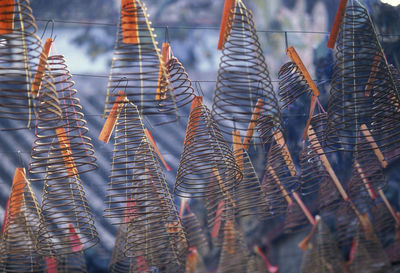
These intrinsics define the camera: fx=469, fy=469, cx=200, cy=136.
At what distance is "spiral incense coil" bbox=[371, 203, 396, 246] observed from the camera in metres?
6.57

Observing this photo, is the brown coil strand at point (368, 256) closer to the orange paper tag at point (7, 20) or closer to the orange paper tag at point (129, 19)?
the orange paper tag at point (129, 19)

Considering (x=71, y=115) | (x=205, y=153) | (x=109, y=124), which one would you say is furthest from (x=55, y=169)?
(x=205, y=153)

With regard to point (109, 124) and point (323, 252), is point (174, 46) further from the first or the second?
point (323, 252)

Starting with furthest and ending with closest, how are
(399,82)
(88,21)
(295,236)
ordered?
1. (295,236)
2. (88,21)
3. (399,82)

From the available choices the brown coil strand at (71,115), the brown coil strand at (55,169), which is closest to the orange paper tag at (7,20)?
the brown coil strand at (55,169)

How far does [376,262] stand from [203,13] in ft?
12.2

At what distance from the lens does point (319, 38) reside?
614 centimetres

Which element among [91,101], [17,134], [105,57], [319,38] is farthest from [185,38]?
[17,134]

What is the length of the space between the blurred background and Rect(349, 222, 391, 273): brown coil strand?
55.6 inches

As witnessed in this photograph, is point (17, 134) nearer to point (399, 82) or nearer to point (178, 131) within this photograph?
point (178, 131)

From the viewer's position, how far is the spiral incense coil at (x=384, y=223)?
657 centimetres

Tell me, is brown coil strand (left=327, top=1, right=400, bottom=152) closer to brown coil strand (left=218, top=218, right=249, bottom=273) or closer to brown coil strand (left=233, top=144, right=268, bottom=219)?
brown coil strand (left=233, top=144, right=268, bottom=219)

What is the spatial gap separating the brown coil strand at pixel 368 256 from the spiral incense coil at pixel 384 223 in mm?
575

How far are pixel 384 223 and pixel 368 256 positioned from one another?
1381 millimetres
